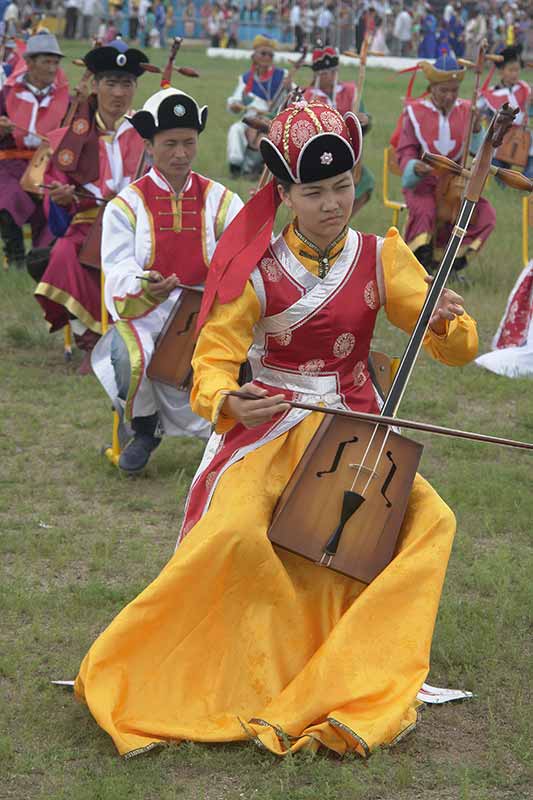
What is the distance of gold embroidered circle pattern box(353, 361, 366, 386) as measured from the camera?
12.8 feet

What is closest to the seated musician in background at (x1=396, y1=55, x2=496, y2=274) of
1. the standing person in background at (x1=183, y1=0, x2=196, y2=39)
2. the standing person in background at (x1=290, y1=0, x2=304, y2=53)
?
the standing person in background at (x1=290, y1=0, x2=304, y2=53)

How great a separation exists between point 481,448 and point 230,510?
3.23m

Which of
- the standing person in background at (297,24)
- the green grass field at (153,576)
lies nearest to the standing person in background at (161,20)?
the standing person in background at (297,24)

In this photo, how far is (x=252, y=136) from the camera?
46.5 ft

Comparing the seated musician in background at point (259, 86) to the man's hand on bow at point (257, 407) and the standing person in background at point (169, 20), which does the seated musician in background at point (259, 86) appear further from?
the standing person in background at point (169, 20)

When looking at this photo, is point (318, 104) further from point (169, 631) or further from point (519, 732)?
point (519, 732)

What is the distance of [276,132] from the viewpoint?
376 centimetres

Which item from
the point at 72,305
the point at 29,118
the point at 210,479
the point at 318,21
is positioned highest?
the point at 210,479

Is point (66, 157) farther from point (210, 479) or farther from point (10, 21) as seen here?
point (10, 21)

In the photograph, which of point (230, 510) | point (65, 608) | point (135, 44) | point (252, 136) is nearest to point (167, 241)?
point (65, 608)

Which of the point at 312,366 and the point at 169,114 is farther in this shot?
the point at 169,114

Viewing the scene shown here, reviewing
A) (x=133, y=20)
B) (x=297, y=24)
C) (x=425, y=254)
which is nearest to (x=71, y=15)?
(x=133, y=20)

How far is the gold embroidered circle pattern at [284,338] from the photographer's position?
3.83m

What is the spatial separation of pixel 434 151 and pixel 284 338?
6811mm
